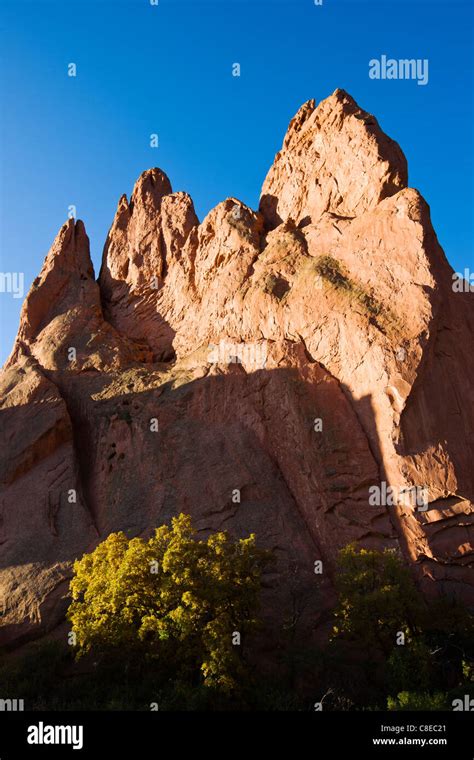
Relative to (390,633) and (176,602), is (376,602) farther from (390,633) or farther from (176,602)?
(176,602)

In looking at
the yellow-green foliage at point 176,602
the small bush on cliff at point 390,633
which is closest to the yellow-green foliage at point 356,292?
the small bush on cliff at point 390,633

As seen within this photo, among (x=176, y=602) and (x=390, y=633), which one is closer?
(x=176, y=602)

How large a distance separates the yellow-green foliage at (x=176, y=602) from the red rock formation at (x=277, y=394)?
552cm

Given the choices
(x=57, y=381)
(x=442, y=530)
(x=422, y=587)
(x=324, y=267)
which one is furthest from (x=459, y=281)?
(x=57, y=381)

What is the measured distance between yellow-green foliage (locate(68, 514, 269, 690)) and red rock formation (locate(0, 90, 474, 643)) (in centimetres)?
552

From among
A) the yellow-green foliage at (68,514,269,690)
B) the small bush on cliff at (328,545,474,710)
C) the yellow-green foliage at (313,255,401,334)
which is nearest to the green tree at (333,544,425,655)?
the small bush on cliff at (328,545,474,710)

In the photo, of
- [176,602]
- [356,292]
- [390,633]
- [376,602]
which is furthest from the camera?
[356,292]

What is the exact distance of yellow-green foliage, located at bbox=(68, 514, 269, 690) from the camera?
24297 mm

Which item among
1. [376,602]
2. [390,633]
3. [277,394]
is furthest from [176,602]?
[277,394]

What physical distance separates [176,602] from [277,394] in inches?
646

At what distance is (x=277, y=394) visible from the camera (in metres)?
38.5

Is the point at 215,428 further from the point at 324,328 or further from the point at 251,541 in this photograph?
the point at 251,541

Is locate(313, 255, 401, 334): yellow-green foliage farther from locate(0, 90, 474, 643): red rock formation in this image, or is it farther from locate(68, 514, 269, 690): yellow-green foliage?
locate(68, 514, 269, 690): yellow-green foliage

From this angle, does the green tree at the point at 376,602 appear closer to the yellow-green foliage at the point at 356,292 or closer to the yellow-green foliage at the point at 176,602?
the yellow-green foliage at the point at 176,602
